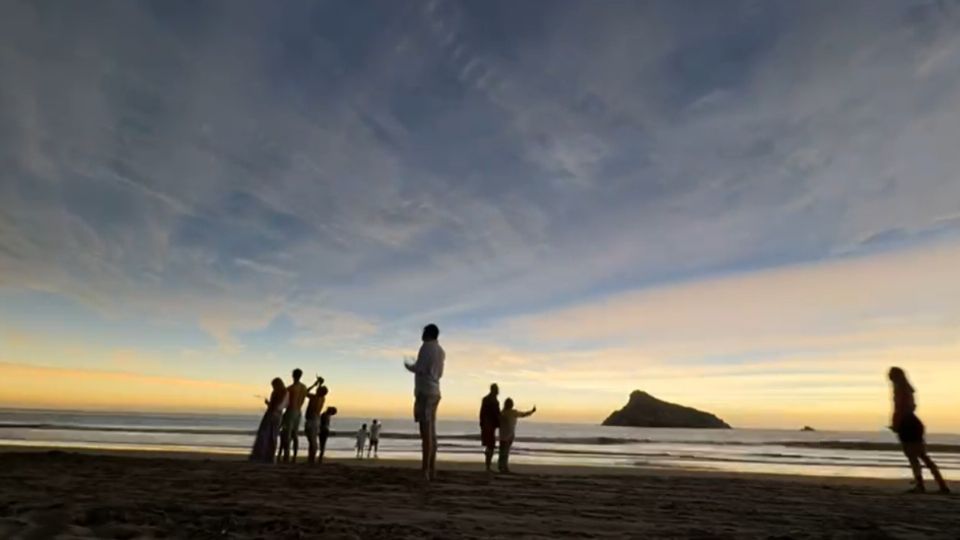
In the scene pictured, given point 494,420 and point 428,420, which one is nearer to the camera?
point 428,420

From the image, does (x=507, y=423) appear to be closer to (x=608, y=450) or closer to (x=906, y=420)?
(x=906, y=420)

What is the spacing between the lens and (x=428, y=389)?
32.4 feet

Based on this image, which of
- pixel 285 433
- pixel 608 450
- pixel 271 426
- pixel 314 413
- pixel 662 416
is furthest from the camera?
pixel 662 416

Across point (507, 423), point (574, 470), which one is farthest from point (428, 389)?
point (574, 470)

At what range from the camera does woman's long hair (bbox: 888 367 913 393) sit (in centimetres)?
1202

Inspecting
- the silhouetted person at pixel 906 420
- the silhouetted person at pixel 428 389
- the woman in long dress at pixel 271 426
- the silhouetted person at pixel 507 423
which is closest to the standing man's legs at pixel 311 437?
the woman in long dress at pixel 271 426

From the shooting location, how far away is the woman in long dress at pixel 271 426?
14578mm

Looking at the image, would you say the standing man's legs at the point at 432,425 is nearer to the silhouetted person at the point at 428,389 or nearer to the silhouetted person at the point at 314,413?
the silhouetted person at the point at 428,389

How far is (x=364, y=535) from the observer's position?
15.9ft

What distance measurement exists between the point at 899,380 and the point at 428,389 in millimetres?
9201

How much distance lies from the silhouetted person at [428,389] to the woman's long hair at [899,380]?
8891 mm

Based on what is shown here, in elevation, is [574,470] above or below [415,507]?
below

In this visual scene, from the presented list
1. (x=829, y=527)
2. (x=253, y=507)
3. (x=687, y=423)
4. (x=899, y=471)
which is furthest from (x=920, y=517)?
(x=687, y=423)

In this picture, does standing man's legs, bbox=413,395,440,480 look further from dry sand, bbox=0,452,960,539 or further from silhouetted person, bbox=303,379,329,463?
silhouetted person, bbox=303,379,329,463
